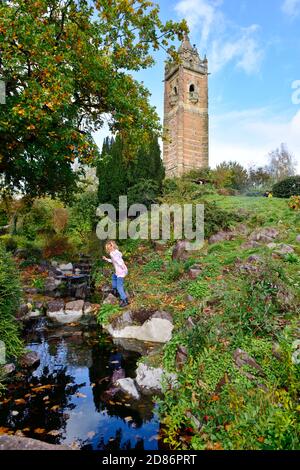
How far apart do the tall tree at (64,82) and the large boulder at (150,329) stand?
16.5 ft

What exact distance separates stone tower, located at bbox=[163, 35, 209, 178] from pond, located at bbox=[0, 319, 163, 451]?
33243 millimetres

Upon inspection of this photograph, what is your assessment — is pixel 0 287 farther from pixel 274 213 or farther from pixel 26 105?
pixel 274 213

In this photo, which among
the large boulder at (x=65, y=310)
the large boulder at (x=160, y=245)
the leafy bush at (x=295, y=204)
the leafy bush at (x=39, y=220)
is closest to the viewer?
the large boulder at (x=65, y=310)

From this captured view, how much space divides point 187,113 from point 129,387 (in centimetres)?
3878

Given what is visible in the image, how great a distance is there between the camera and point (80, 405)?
457 centimetres

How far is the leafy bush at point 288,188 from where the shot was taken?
19391mm

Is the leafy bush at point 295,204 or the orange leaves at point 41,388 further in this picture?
the leafy bush at point 295,204

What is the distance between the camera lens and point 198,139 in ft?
130

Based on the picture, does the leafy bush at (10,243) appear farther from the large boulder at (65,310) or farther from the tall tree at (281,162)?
the tall tree at (281,162)

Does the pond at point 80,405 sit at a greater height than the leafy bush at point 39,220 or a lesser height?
lesser

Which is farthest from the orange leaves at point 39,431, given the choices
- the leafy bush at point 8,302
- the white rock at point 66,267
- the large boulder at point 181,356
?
the white rock at point 66,267

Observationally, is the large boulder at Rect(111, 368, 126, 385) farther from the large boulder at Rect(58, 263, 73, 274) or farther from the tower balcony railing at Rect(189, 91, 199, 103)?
the tower balcony railing at Rect(189, 91, 199, 103)

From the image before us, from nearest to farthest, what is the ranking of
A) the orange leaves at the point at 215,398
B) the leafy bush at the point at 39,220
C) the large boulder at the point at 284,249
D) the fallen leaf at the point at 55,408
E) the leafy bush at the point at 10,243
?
the orange leaves at the point at 215,398, the fallen leaf at the point at 55,408, the large boulder at the point at 284,249, the leafy bush at the point at 10,243, the leafy bush at the point at 39,220

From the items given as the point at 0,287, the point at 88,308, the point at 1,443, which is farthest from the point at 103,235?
the point at 1,443
